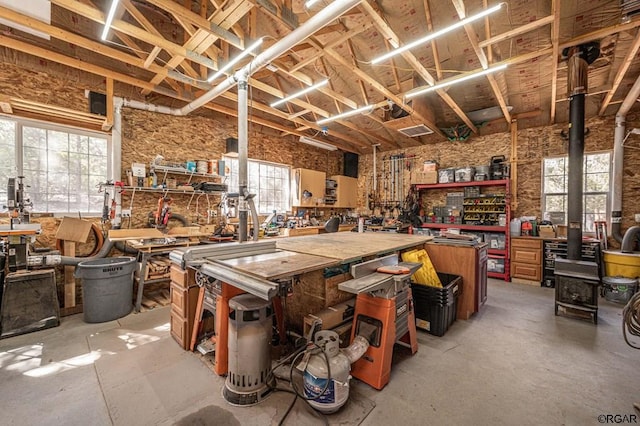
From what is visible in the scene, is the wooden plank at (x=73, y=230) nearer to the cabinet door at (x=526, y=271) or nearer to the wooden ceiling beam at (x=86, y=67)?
the wooden ceiling beam at (x=86, y=67)

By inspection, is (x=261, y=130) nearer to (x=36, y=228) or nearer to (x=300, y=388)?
(x=36, y=228)

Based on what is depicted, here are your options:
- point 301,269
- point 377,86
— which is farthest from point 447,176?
point 301,269

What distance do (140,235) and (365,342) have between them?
3935mm

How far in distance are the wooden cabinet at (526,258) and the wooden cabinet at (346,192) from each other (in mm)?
4232

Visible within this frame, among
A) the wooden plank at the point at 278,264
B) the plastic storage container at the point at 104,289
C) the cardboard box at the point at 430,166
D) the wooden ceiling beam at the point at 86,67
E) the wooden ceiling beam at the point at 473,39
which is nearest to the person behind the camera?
the wooden plank at the point at 278,264

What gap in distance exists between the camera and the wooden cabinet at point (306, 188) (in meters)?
6.91

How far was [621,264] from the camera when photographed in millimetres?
4312

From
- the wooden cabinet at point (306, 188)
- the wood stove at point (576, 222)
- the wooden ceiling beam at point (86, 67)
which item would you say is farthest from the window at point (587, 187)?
the wooden ceiling beam at point (86, 67)

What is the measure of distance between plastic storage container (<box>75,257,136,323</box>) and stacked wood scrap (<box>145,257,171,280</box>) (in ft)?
1.25

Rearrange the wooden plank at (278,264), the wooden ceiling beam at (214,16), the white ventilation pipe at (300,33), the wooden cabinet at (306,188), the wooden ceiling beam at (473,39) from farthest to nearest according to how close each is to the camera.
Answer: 1. the wooden cabinet at (306,188)
2. the wooden ceiling beam at (473,39)
3. the wooden ceiling beam at (214,16)
4. the white ventilation pipe at (300,33)
5. the wooden plank at (278,264)

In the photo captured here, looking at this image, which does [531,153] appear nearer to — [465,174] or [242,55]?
[465,174]

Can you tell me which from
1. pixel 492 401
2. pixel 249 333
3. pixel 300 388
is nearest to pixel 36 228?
pixel 249 333

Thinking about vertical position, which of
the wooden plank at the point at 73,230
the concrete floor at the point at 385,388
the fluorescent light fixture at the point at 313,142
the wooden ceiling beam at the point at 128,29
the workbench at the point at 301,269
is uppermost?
the wooden ceiling beam at the point at 128,29

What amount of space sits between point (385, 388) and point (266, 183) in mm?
5361
